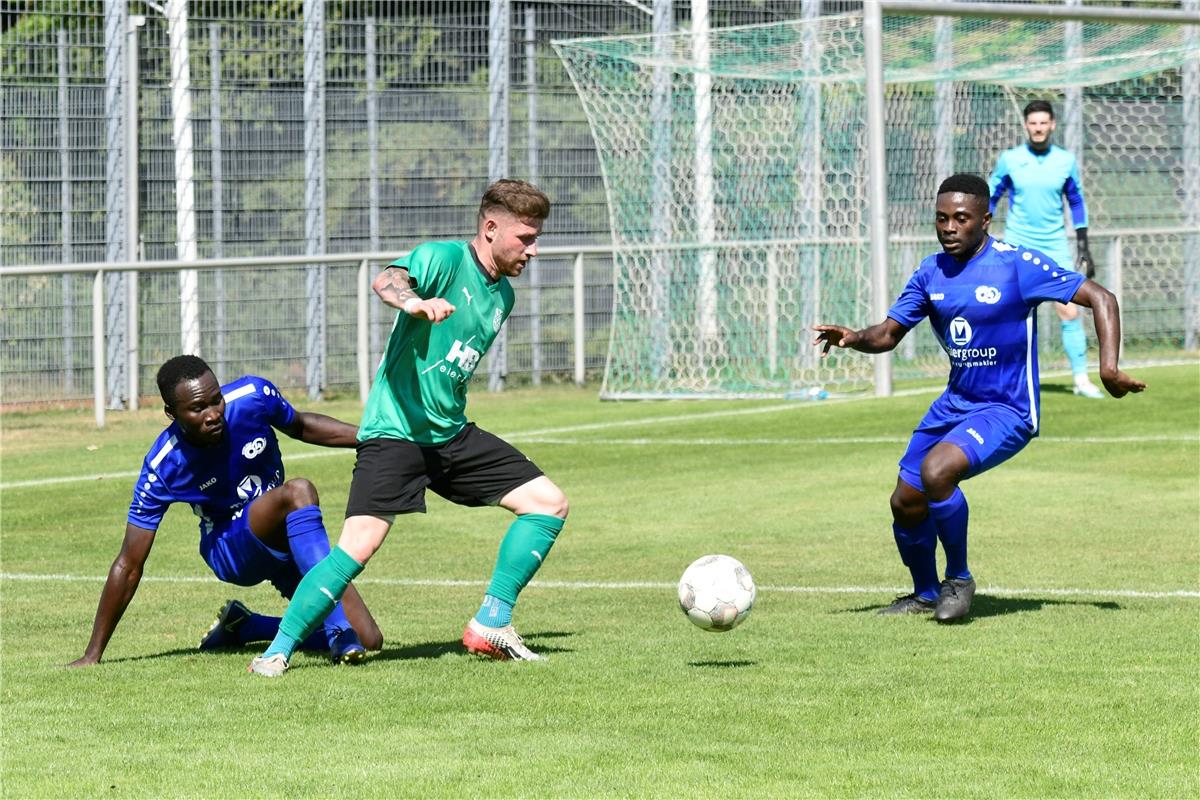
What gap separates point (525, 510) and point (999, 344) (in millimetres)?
2241

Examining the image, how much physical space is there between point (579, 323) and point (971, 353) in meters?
12.0

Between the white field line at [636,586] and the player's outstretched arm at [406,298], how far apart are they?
271 cm

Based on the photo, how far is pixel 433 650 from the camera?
711 cm

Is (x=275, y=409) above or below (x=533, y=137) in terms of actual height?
below

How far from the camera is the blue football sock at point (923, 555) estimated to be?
7.85 metres

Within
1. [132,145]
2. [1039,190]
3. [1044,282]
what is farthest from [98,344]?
[1044,282]

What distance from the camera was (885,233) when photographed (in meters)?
15.2

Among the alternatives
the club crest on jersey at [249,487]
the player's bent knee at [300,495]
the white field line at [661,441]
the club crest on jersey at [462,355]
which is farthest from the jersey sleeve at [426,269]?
the white field line at [661,441]

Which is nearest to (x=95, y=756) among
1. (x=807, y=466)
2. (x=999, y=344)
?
(x=999, y=344)

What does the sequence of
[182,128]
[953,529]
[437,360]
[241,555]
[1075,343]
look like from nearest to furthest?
[437,360] < [241,555] < [953,529] < [1075,343] < [182,128]

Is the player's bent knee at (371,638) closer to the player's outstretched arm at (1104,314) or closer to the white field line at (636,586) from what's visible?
the white field line at (636,586)

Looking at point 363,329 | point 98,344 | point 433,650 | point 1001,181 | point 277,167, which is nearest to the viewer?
point 433,650

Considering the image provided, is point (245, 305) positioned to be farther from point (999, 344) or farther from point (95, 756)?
point (95, 756)

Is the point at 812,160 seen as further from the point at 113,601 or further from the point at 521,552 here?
the point at 113,601
